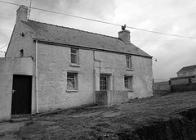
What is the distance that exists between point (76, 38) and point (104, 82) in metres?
4.96

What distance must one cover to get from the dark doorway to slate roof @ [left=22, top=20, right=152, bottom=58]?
3.28m

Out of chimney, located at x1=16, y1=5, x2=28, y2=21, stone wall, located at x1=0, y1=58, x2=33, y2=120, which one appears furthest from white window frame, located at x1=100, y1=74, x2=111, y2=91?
chimney, located at x1=16, y1=5, x2=28, y2=21

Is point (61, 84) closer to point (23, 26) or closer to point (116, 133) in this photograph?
point (23, 26)

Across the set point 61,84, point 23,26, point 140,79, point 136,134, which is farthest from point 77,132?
point 140,79

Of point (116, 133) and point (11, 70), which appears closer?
point (116, 133)

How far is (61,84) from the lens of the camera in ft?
56.4

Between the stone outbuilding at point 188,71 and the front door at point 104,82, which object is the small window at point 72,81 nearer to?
the front door at point 104,82

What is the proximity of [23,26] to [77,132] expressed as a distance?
13.0 metres

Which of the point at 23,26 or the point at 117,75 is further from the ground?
the point at 23,26

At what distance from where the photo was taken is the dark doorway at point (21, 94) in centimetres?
1477

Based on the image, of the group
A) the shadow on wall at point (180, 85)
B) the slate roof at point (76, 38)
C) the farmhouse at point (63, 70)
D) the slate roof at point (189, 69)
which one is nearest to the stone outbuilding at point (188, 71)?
the slate roof at point (189, 69)

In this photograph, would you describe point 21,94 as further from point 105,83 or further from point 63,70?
point 105,83

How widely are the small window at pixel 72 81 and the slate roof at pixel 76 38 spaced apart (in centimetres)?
260

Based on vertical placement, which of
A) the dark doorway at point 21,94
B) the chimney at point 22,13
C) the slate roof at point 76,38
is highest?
the chimney at point 22,13
